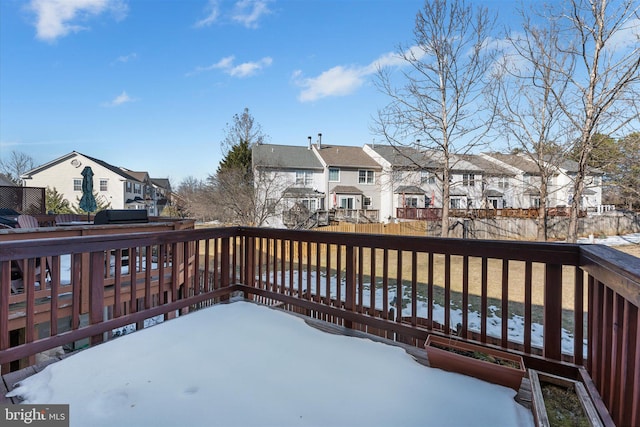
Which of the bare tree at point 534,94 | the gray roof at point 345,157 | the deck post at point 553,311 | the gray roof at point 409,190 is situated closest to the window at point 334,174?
the gray roof at point 345,157

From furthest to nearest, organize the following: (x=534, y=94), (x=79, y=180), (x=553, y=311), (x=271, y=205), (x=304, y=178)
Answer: (x=79, y=180) → (x=304, y=178) → (x=271, y=205) → (x=534, y=94) → (x=553, y=311)

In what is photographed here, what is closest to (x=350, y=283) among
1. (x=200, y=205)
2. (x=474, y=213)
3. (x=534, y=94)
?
(x=534, y=94)

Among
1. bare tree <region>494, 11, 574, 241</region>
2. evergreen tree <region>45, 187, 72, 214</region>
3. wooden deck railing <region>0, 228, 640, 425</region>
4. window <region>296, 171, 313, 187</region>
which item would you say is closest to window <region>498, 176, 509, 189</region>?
bare tree <region>494, 11, 574, 241</region>

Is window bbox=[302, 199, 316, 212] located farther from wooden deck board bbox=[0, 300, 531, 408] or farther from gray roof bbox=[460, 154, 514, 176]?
wooden deck board bbox=[0, 300, 531, 408]

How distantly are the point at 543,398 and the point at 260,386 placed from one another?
1595 mm

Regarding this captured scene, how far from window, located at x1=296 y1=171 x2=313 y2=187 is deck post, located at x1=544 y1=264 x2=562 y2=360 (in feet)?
69.5

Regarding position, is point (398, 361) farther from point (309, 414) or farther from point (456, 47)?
point (456, 47)

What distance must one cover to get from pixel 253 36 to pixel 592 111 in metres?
10.8

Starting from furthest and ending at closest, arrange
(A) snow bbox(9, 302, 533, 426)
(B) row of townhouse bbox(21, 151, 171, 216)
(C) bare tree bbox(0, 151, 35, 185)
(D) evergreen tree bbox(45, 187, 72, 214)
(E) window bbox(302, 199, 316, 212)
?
(C) bare tree bbox(0, 151, 35, 185)
(B) row of townhouse bbox(21, 151, 171, 216)
(E) window bbox(302, 199, 316, 212)
(D) evergreen tree bbox(45, 187, 72, 214)
(A) snow bbox(9, 302, 533, 426)

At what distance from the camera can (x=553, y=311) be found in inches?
78.9

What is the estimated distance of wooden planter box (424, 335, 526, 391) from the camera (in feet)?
6.13

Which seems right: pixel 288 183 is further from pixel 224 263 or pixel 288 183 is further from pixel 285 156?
pixel 224 263

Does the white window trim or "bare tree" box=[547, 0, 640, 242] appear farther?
the white window trim

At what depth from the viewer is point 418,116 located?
13.2 meters
